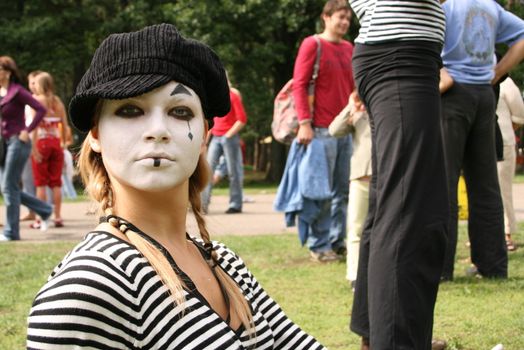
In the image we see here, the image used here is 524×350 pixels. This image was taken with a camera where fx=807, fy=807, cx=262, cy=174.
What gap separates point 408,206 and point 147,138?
54.0 inches

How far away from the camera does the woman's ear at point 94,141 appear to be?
77.0 inches

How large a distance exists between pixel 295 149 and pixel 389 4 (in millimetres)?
3067

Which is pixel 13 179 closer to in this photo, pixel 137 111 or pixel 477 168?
pixel 477 168

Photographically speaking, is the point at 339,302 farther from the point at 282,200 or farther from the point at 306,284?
the point at 282,200

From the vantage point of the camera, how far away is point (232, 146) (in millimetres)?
10883

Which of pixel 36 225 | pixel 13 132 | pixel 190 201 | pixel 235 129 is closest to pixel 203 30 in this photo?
pixel 235 129

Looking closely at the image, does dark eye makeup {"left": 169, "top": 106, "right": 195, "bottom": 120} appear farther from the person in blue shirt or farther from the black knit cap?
the person in blue shirt

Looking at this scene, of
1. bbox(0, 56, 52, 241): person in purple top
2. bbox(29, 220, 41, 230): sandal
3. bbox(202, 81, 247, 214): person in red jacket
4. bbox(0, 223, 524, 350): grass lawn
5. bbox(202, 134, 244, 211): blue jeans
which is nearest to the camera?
bbox(0, 223, 524, 350): grass lawn

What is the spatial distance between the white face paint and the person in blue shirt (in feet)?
10.2

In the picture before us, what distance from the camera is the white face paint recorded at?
6.07 ft

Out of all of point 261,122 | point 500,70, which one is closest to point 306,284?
point 500,70

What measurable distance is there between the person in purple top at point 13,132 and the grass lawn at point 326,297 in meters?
1.05

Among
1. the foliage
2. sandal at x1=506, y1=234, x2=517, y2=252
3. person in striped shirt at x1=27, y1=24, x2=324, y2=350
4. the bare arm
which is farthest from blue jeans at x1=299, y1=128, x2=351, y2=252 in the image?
the foliage

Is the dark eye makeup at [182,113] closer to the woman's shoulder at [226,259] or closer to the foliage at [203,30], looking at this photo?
the woman's shoulder at [226,259]
